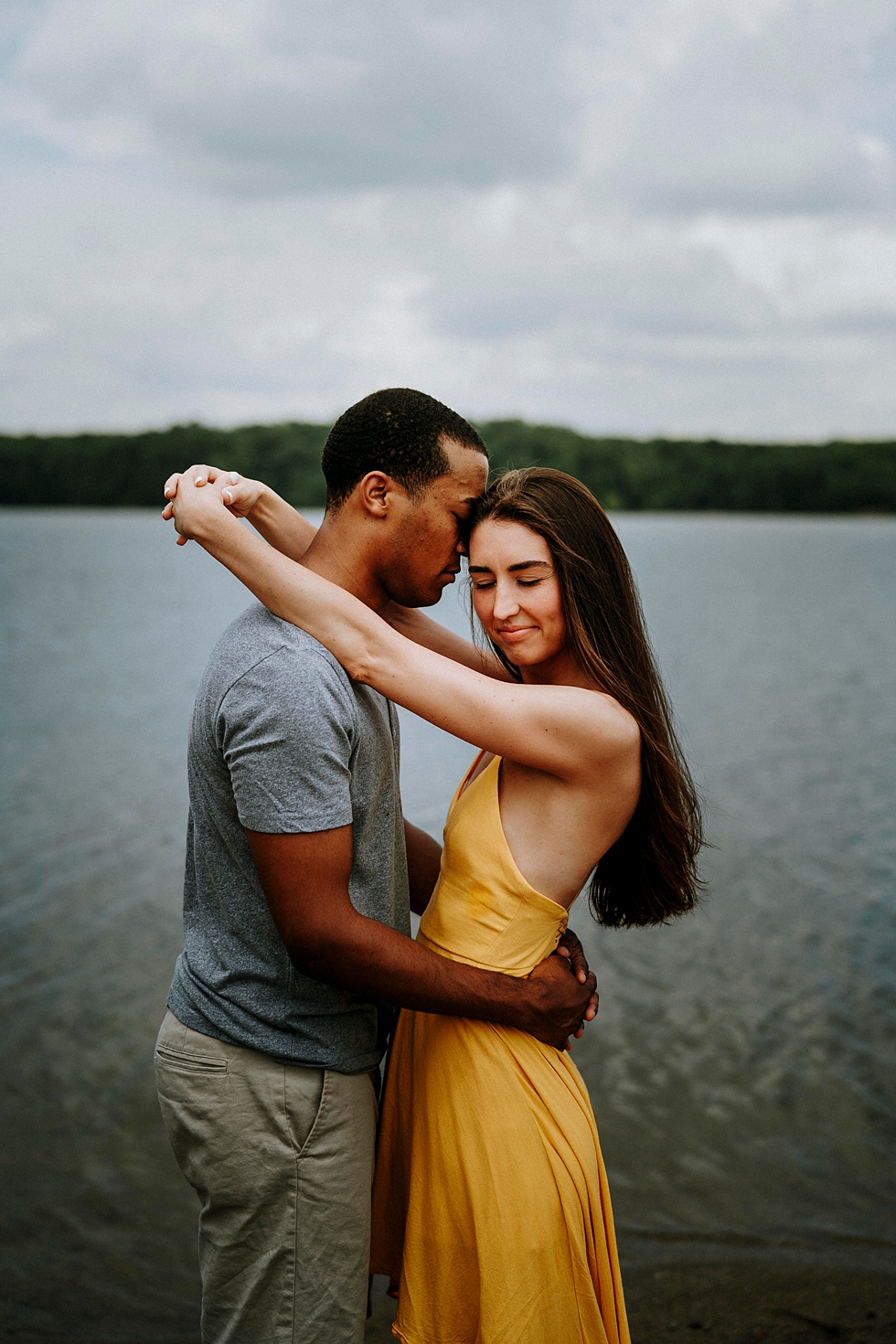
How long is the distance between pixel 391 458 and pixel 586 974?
136 cm

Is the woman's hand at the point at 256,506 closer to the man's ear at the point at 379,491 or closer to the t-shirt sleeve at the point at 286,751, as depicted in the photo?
the man's ear at the point at 379,491

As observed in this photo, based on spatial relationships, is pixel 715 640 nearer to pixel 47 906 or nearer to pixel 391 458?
pixel 47 906

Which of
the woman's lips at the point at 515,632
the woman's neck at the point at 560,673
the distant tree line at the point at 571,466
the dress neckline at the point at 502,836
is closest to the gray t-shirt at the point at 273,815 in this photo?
→ the dress neckline at the point at 502,836

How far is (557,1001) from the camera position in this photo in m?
2.63

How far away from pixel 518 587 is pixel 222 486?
0.78 metres

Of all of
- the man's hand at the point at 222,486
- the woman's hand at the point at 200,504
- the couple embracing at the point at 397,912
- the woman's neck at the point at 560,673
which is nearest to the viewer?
the couple embracing at the point at 397,912

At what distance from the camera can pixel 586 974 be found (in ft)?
9.01

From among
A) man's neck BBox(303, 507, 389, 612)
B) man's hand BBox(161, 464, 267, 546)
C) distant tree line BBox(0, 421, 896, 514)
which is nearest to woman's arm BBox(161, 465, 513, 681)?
man's hand BBox(161, 464, 267, 546)

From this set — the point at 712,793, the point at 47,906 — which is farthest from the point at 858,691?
the point at 47,906

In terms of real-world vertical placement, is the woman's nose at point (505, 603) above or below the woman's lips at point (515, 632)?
above

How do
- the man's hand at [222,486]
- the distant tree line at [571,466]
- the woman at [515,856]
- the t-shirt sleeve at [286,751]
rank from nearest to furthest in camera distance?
the t-shirt sleeve at [286,751] < the woman at [515,856] < the man's hand at [222,486] < the distant tree line at [571,466]

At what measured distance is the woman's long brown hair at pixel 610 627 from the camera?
2727mm

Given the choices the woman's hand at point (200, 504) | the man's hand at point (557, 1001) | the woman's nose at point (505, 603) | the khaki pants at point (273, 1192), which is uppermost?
the woman's hand at point (200, 504)

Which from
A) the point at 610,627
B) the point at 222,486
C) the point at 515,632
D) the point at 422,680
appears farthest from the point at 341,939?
the point at 222,486
